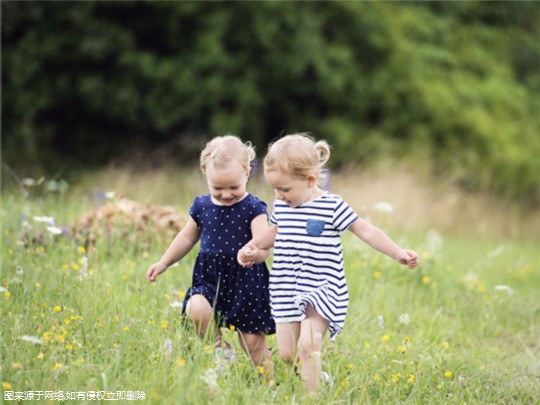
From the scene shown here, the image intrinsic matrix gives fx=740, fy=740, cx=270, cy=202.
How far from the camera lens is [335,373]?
376cm

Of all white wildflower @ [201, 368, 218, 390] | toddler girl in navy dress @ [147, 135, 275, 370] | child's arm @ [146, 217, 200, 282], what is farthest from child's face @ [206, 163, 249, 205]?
white wildflower @ [201, 368, 218, 390]

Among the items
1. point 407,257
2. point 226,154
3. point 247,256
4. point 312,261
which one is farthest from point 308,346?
point 226,154

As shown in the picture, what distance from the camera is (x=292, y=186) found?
3.52 meters

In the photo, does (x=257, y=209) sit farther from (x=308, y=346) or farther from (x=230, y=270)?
(x=308, y=346)

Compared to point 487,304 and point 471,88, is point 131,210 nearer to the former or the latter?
point 487,304

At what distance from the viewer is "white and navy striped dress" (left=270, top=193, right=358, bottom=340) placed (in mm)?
3500

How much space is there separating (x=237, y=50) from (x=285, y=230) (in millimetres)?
12632

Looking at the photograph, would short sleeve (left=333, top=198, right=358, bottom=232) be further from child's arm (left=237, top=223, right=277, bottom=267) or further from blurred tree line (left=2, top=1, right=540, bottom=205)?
blurred tree line (left=2, top=1, right=540, bottom=205)

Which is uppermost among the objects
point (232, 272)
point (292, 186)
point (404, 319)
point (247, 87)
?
point (247, 87)

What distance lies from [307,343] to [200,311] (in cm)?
57

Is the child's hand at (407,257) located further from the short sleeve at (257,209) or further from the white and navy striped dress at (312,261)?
the short sleeve at (257,209)

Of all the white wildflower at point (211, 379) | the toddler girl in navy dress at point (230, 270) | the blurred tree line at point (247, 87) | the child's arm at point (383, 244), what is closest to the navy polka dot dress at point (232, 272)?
the toddler girl in navy dress at point (230, 270)

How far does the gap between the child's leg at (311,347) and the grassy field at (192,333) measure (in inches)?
3.0

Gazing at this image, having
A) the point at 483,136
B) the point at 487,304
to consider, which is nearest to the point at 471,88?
the point at 483,136
